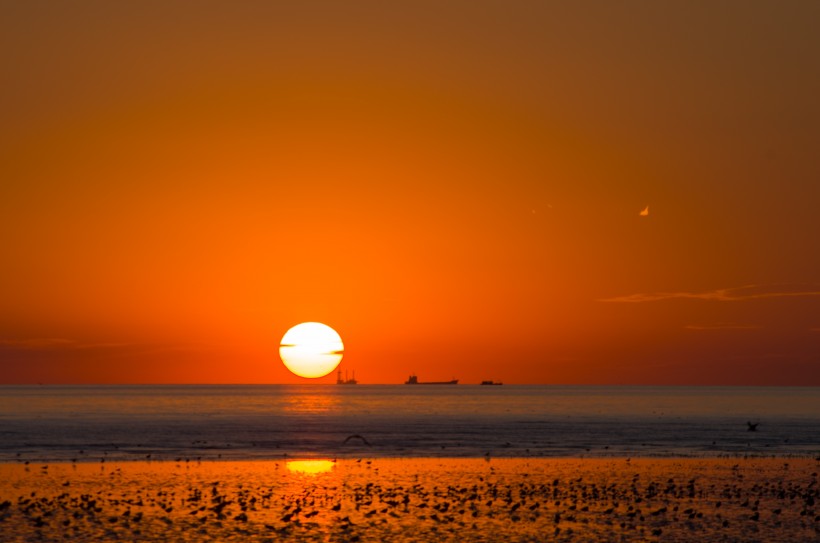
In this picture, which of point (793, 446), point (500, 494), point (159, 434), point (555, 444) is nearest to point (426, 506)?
point (500, 494)

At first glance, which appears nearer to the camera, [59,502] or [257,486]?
[59,502]

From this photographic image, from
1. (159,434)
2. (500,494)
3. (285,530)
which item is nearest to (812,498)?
(500,494)

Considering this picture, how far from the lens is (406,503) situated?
45969 millimetres

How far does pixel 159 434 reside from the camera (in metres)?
116

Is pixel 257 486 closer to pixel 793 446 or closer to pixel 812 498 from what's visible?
pixel 812 498

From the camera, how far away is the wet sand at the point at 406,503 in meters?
38.1

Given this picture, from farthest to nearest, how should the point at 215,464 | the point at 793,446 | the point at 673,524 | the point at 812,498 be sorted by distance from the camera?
the point at 793,446 → the point at 215,464 → the point at 812,498 → the point at 673,524

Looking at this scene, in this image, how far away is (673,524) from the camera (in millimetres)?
40469

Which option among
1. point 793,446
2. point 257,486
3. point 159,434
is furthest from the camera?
point 159,434

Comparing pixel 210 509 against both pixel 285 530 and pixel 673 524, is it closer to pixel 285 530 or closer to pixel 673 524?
pixel 285 530

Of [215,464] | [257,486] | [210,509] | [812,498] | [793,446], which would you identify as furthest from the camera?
[793,446]

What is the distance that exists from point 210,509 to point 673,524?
833 inches

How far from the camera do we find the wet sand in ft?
125

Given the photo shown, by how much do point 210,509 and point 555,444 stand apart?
6160 cm
